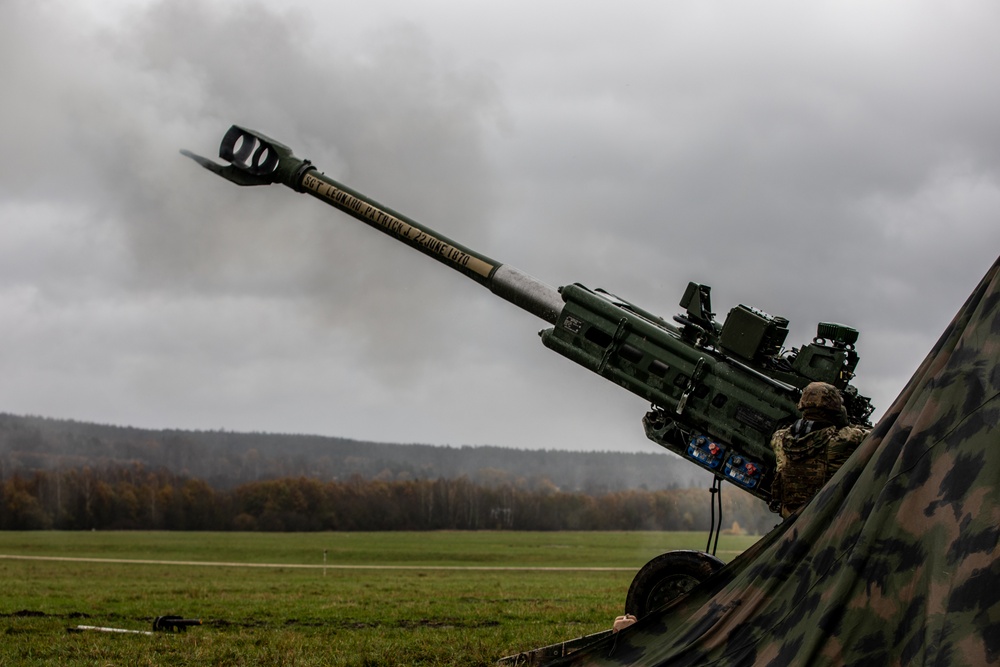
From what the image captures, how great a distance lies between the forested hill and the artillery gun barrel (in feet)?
188

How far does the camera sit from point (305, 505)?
2657 inches

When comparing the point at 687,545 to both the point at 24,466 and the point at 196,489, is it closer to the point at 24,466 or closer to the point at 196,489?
the point at 196,489

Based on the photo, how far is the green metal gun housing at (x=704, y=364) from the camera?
33.9 feet

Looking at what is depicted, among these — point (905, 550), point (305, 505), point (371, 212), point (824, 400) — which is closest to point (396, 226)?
point (371, 212)

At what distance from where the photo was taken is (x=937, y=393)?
5934 mm

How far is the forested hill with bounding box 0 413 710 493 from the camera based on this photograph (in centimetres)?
7650

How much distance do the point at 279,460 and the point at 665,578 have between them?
258 ft

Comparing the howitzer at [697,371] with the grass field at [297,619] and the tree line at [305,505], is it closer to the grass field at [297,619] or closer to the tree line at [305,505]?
the grass field at [297,619]

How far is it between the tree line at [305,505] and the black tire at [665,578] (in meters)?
54.2

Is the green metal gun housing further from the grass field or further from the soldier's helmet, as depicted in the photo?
the grass field

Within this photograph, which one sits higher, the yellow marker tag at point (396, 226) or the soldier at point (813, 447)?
the yellow marker tag at point (396, 226)

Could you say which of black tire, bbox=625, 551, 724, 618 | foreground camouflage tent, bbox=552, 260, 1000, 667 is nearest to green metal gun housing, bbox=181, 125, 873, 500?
black tire, bbox=625, 551, 724, 618

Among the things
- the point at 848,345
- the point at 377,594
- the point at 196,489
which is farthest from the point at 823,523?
the point at 196,489

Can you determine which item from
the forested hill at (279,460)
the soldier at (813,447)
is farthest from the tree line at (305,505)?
the soldier at (813,447)
